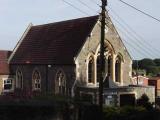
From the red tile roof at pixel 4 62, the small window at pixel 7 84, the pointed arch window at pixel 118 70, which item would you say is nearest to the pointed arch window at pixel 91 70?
the pointed arch window at pixel 118 70

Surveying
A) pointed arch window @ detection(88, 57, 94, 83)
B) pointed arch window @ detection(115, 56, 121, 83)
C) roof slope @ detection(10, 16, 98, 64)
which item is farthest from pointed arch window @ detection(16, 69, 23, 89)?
pointed arch window @ detection(115, 56, 121, 83)

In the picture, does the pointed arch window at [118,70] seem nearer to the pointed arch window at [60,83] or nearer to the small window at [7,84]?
the pointed arch window at [60,83]

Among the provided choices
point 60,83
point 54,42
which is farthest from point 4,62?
point 60,83

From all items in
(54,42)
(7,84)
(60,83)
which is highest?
(54,42)

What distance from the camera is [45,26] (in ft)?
178

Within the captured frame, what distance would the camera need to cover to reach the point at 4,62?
52.8 meters

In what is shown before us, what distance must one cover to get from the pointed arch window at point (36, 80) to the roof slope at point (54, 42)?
1203mm

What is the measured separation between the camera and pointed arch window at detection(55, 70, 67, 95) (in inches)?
1795

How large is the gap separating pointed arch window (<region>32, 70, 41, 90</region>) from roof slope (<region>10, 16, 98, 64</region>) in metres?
1.20

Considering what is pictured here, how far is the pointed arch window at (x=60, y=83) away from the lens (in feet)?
150

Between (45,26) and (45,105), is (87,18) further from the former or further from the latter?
(45,105)

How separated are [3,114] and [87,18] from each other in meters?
24.1

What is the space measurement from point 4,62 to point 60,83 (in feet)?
31.8

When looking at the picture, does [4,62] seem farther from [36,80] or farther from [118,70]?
[118,70]
